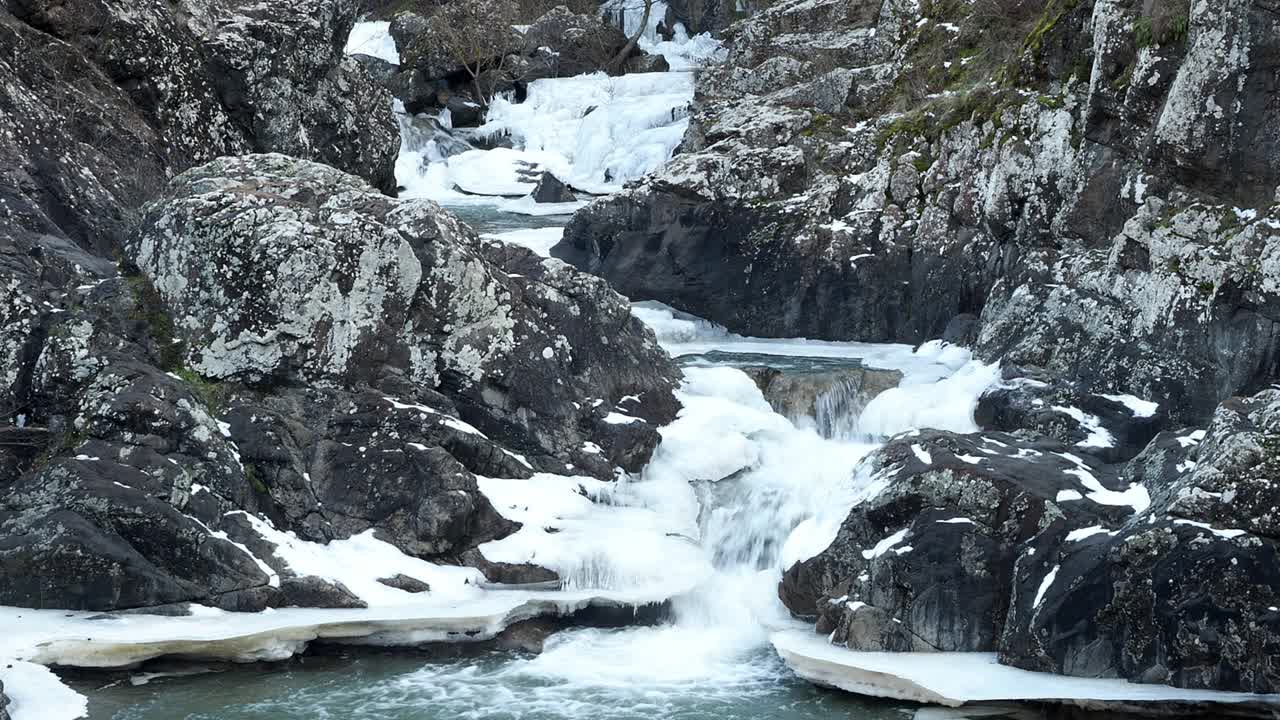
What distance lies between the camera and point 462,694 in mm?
9773

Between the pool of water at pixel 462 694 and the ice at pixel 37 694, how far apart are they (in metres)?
0.17

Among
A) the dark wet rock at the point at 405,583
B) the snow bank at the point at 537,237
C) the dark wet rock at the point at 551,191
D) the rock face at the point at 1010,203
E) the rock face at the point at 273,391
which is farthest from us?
the dark wet rock at the point at 551,191

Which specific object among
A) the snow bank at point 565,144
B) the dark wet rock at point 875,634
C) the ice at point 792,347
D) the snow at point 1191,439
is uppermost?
the snow bank at point 565,144

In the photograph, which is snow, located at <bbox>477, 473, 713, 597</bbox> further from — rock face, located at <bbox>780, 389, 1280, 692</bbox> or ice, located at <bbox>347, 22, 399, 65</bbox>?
ice, located at <bbox>347, 22, 399, 65</bbox>

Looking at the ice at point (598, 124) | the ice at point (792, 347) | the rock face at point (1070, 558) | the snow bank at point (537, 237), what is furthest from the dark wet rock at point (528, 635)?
the ice at point (598, 124)

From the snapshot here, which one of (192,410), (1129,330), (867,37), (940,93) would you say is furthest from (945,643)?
(867,37)

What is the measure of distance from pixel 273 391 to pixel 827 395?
239 inches

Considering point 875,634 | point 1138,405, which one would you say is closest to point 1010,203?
point 1138,405

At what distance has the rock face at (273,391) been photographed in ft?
34.1

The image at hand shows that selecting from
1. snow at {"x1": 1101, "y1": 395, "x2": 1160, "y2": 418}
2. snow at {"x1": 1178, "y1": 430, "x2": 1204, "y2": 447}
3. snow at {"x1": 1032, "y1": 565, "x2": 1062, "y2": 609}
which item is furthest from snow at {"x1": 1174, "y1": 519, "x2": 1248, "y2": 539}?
snow at {"x1": 1101, "y1": 395, "x2": 1160, "y2": 418}

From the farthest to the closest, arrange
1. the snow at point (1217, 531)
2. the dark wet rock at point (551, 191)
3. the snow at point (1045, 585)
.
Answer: the dark wet rock at point (551, 191) < the snow at point (1045, 585) < the snow at point (1217, 531)

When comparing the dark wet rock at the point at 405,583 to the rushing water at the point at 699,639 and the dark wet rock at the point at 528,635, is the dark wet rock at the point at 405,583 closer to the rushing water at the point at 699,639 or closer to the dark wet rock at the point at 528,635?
the rushing water at the point at 699,639

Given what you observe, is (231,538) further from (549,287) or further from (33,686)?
(549,287)

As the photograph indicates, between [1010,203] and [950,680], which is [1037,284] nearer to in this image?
[1010,203]
